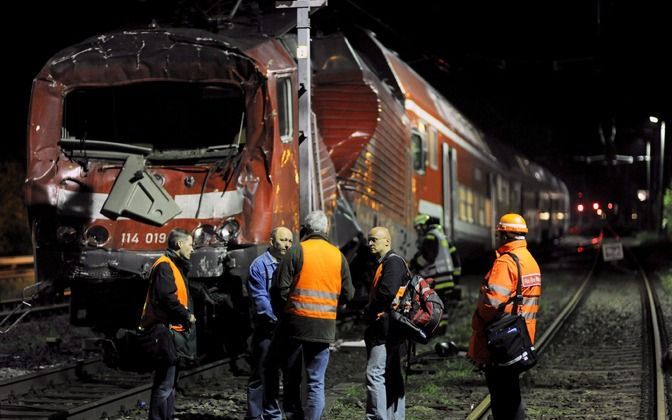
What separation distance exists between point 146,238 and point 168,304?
275 cm

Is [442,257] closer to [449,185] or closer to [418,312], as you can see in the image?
[418,312]

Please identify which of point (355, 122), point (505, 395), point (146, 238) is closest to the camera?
Answer: point (505, 395)

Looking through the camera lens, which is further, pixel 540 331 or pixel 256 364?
pixel 540 331

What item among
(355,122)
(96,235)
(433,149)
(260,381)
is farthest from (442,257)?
(260,381)

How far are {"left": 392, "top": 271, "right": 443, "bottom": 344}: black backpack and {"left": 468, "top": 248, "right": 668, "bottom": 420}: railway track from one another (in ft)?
4.47

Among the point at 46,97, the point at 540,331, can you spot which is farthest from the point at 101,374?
the point at 540,331

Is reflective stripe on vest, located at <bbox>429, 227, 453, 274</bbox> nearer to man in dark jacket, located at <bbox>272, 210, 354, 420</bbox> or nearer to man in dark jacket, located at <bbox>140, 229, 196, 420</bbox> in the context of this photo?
man in dark jacket, located at <bbox>272, 210, 354, 420</bbox>

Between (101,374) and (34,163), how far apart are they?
93.1 inches

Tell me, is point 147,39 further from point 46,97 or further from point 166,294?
point 166,294

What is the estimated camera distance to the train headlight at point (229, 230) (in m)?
9.02

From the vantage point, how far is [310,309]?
6.50 meters

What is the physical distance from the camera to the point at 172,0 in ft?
55.4

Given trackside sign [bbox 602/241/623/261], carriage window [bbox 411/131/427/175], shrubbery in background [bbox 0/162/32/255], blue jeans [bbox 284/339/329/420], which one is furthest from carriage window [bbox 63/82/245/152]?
trackside sign [bbox 602/241/623/261]

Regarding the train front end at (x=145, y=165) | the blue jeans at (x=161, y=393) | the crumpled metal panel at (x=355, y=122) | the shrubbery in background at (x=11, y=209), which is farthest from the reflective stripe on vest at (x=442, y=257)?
the shrubbery in background at (x=11, y=209)
